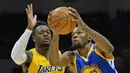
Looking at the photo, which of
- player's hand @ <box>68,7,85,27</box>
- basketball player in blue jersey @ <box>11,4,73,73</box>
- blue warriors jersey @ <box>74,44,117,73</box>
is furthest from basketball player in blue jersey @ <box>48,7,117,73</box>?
basketball player in blue jersey @ <box>11,4,73,73</box>

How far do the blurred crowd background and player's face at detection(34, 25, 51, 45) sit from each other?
184 cm

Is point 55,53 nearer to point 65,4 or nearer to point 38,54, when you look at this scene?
point 38,54

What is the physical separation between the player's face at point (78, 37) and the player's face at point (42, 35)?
1.69 feet

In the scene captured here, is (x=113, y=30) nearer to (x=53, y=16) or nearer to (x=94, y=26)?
(x=94, y=26)

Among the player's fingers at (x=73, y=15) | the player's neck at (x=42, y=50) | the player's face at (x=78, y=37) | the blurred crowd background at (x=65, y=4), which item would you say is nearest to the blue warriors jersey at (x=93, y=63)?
the player's face at (x=78, y=37)

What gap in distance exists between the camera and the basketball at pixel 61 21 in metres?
3.50

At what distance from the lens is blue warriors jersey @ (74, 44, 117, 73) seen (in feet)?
12.3

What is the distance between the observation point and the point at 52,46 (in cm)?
367

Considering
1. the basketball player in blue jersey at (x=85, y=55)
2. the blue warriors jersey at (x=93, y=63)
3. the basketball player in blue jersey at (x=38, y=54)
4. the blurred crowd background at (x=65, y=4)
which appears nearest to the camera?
the basketball player in blue jersey at (x=85, y=55)

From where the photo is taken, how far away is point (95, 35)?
3.39 metres

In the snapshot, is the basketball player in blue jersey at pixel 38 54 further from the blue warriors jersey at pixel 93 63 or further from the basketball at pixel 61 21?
the basketball at pixel 61 21

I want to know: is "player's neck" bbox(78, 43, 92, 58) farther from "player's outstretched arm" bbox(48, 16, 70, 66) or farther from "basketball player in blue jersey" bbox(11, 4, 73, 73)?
"basketball player in blue jersey" bbox(11, 4, 73, 73)

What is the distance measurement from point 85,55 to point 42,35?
1.91 ft

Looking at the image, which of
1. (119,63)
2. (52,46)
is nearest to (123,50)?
(119,63)
